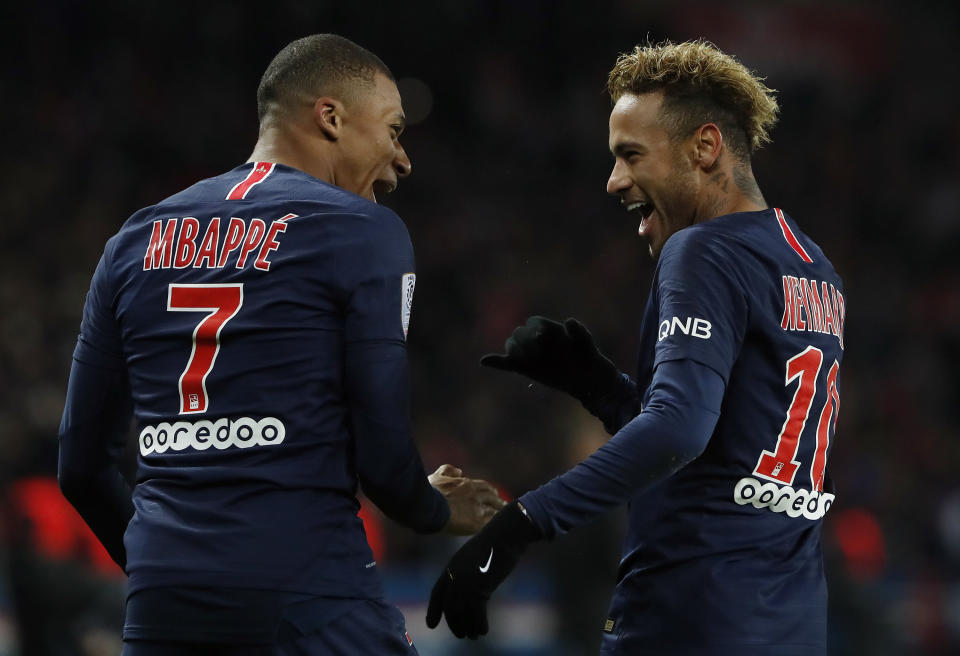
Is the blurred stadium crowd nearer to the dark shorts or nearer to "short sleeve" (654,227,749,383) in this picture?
"short sleeve" (654,227,749,383)

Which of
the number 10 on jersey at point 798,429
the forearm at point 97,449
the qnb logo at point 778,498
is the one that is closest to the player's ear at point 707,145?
the number 10 on jersey at point 798,429

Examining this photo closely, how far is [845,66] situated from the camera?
1591cm

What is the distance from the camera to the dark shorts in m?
2.81

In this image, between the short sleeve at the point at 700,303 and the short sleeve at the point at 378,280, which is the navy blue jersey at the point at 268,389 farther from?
the short sleeve at the point at 700,303

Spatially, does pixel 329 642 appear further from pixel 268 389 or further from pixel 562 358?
pixel 562 358

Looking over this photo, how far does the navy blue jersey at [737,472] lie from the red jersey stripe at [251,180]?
1.00 m

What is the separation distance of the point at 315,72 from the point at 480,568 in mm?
A: 1355

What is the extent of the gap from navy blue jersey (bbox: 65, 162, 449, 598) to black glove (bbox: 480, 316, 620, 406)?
29.6 inches

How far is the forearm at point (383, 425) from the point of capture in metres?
2.93

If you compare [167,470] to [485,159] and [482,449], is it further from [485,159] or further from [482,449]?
[485,159]

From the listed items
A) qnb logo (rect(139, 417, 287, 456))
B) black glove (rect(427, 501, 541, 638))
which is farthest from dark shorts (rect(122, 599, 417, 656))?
qnb logo (rect(139, 417, 287, 456))

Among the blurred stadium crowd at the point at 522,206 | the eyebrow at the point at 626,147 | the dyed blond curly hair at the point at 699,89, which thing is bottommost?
the blurred stadium crowd at the point at 522,206

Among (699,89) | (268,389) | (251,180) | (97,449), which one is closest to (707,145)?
(699,89)

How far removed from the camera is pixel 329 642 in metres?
2.84
